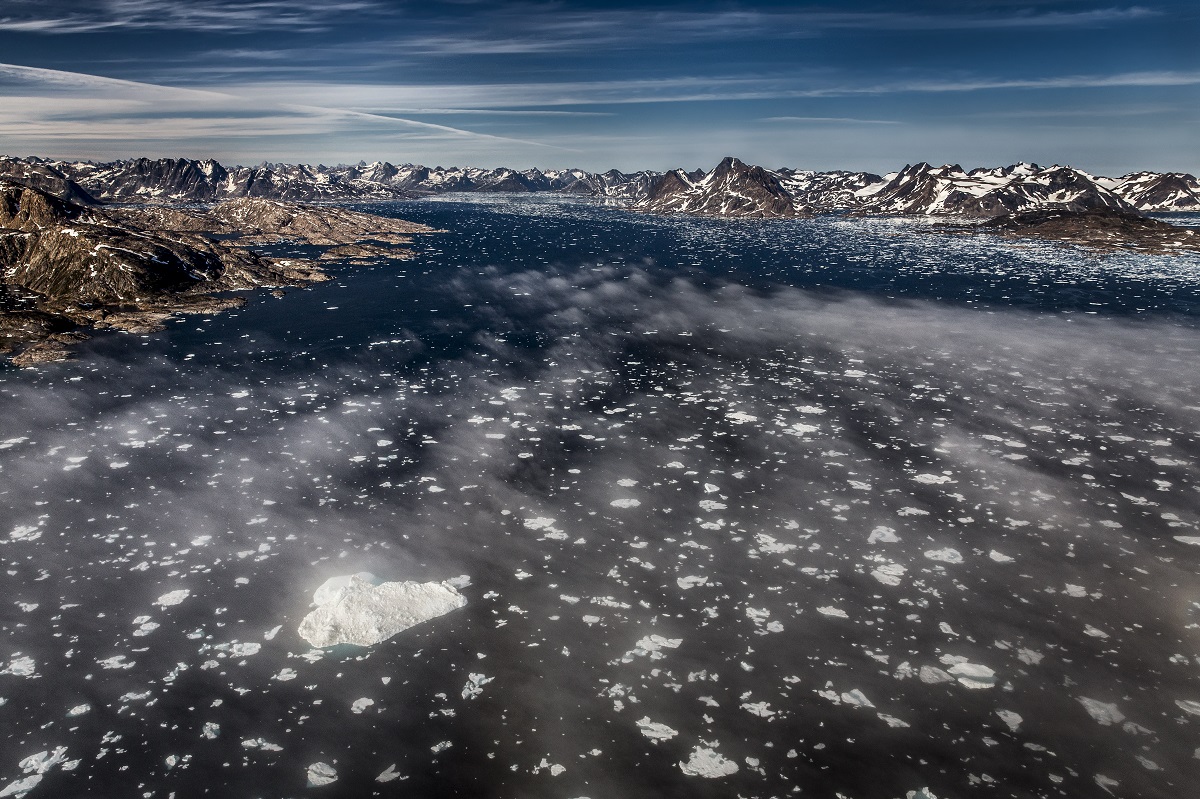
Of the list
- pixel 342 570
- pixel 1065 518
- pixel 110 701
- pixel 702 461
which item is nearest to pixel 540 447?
pixel 702 461

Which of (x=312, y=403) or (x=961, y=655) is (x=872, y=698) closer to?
(x=961, y=655)

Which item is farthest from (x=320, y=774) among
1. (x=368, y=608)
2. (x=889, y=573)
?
(x=889, y=573)

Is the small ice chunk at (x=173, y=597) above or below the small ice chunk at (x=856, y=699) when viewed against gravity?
below

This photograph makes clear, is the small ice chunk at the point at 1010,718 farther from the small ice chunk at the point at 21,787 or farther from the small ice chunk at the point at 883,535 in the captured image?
the small ice chunk at the point at 21,787

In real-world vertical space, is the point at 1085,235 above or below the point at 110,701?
above

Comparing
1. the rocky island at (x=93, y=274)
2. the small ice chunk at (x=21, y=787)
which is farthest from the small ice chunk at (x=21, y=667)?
the rocky island at (x=93, y=274)

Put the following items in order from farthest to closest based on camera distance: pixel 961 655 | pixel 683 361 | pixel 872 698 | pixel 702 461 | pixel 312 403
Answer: pixel 683 361, pixel 312 403, pixel 702 461, pixel 961 655, pixel 872 698
